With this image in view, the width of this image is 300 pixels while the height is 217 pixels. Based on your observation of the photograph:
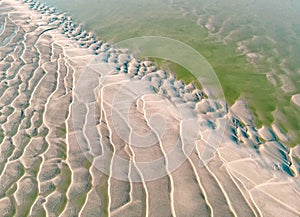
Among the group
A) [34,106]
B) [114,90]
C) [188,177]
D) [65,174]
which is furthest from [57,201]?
[114,90]

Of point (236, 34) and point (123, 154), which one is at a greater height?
point (236, 34)

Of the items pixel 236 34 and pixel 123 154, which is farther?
pixel 236 34

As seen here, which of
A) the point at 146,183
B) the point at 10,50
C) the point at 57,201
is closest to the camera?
the point at 57,201

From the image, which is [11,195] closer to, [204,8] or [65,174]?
[65,174]

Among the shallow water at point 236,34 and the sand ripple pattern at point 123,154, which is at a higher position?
the shallow water at point 236,34
